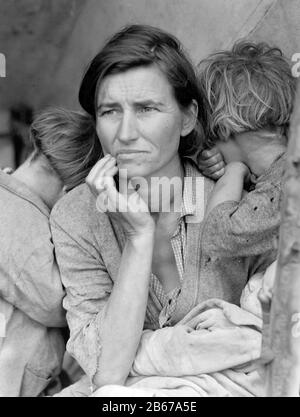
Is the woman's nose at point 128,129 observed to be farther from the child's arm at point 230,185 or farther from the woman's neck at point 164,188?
the child's arm at point 230,185

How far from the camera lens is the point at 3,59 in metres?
3.17

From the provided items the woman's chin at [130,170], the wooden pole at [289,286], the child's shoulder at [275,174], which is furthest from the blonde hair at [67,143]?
the wooden pole at [289,286]

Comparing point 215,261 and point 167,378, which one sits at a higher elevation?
point 215,261

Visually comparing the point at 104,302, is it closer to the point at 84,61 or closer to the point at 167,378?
the point at 167,378

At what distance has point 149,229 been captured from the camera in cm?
205

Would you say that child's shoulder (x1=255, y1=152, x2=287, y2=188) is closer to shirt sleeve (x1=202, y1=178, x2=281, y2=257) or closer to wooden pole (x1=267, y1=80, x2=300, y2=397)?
shirt sleeve (x1=202, y1=178, x2=281, y2=257)

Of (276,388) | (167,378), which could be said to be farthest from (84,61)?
(276,388)

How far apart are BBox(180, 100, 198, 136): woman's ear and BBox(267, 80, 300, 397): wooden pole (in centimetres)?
67

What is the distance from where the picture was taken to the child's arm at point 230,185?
2150 mm

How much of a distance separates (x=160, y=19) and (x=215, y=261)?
44.6 inches

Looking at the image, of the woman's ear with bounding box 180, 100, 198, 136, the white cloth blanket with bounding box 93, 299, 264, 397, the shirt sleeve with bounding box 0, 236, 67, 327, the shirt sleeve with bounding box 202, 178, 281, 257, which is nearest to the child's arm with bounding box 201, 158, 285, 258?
the shirt sleeve with bounding box 202, 178, 281, 257

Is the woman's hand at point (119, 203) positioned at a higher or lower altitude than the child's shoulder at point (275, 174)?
lower

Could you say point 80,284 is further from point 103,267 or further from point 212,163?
point 212,163

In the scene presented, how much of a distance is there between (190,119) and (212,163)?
0.42 ft
